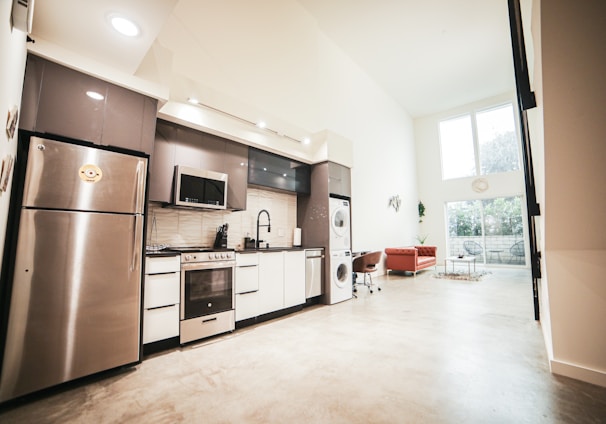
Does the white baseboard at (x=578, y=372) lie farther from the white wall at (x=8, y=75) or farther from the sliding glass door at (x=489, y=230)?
the sliding glass door at (x=489, y=230)

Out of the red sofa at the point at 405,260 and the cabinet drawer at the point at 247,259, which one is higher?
the cabinet drawer at the point at 247,259

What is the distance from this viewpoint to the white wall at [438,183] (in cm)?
860

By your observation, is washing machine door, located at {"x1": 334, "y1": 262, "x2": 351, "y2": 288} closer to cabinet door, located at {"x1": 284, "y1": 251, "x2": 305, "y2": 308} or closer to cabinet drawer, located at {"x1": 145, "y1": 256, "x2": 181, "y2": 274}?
cabinet door, located at {"x1": 284, "y1": 251, "x2": 305, "y2": 308}

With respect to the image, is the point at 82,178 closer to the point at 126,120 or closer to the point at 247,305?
the point at 126,120

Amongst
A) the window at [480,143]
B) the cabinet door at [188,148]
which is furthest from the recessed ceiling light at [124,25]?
the window at [480,143]

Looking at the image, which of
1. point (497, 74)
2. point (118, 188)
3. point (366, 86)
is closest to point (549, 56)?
point (118, 188)

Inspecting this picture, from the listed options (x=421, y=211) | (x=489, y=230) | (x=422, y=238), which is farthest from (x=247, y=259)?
(x=489, y=230)

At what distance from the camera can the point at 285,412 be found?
1.58 metres

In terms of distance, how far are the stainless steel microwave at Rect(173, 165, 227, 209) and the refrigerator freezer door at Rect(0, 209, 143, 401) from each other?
73cm

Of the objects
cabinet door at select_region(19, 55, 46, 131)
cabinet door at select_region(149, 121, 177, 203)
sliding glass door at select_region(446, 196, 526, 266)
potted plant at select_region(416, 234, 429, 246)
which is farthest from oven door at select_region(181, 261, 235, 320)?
sliding glass door at select_region(446, 196, 526, 266)

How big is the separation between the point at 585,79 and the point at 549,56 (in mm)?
246

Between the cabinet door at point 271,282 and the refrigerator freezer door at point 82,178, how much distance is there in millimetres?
1650

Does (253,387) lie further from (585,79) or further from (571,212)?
(585,79)

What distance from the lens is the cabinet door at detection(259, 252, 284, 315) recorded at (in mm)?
3340
